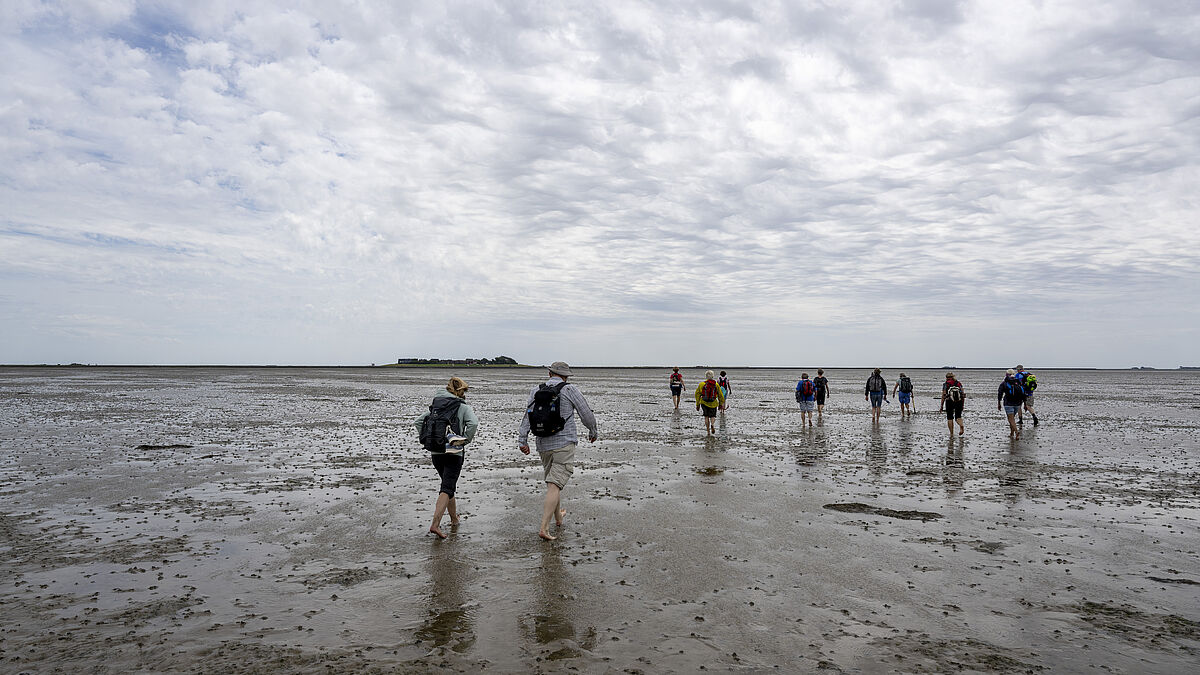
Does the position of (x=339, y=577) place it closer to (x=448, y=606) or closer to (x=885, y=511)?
(x=448, y=606)

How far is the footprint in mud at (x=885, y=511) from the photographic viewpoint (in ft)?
34.2

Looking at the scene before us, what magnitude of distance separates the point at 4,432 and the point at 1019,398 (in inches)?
1301

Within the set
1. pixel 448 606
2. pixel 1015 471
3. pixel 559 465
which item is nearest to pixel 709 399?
pixel 1015 471

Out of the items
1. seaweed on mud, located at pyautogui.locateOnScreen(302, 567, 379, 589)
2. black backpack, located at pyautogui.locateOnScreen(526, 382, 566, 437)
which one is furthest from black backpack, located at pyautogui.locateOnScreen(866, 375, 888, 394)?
seaweed on mud, located at pyautogui.locateOnScreen(302, 567, 379, 589)

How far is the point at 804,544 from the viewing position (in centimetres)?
887

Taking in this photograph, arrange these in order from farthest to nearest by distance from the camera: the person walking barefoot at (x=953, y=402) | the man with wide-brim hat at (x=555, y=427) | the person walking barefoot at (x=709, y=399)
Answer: the person walking barefoot at (x=709, y=399)
the person walking barefoot at (x=953, y=402)
the man with wide-brim hat at (x=555, y=427)

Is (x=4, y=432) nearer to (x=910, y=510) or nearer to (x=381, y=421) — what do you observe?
(x=381, y=421)

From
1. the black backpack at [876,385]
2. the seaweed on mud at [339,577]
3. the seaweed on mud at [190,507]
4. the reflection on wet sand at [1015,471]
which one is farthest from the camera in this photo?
the black backpack at [876,385]

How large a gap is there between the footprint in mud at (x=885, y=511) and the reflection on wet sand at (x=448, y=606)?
649cm

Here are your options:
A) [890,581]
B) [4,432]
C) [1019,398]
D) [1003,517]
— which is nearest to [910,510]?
[1003,517]

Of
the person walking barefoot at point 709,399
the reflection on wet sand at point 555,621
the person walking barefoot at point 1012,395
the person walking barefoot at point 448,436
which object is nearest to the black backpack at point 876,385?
the person walking barefoot at point 1012,395

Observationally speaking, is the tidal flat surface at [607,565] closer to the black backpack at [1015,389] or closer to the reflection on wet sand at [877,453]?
the reflection on wet sand at [877,453]

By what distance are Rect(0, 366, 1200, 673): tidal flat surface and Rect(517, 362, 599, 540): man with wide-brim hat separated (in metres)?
0.75

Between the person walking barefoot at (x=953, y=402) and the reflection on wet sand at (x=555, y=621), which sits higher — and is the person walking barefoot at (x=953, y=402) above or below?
above
